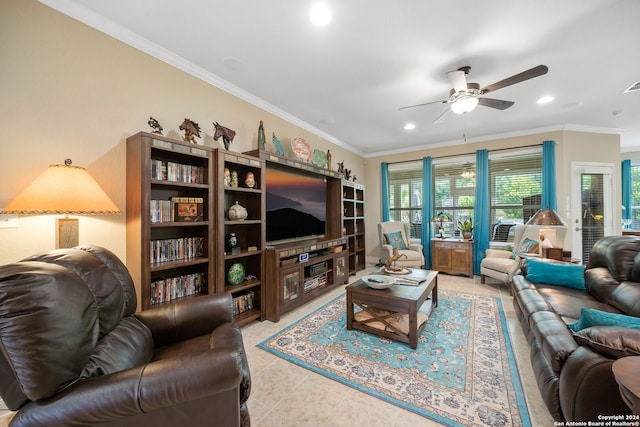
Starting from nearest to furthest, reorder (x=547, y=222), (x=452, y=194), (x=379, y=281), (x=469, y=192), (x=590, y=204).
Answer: (x=379, y=281)
(x=547, y=222)
(x=590, y=204)
(x=469, y=192)
(x=452, y=194)

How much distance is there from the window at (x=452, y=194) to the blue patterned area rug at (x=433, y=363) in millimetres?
2789

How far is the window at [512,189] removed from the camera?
454cm

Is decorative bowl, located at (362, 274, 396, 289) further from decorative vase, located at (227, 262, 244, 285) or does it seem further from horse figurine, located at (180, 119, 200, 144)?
horse figurine, located at (180, 119, 200, 144)

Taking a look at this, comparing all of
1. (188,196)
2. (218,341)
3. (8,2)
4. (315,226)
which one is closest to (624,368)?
(218,341)

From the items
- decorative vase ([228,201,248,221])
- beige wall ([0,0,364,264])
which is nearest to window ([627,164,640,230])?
decorative vase ([228,201,248,221])

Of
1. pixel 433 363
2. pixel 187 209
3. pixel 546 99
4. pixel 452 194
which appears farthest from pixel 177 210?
pixel 452 194

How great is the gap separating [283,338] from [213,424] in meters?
1.42

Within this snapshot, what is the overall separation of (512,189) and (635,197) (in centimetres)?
375

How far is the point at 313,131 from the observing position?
14.1 ft

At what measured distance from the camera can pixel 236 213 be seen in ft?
8.50

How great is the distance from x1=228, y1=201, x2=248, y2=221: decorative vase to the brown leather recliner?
140cm

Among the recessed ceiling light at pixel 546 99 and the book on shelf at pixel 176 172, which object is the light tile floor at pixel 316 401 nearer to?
the book on shelf at pixel 176 172

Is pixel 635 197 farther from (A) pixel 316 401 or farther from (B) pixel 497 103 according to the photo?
(A) pixel 316 401

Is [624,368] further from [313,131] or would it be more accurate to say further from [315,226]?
[313,131]
